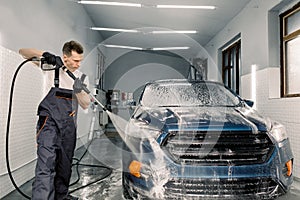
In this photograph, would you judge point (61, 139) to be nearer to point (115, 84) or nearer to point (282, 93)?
point (282, 93)

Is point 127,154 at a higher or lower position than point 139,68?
lower

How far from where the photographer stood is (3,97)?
2.35 metres

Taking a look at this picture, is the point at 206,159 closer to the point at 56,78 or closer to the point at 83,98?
the point at 83,98

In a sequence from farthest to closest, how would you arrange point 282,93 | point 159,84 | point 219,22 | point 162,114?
1. point 219,22
2. point 282,93
3. point 159,84
4. point 162,114

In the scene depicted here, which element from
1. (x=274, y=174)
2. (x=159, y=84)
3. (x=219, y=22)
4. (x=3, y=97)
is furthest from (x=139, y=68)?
(x=274, y=174)

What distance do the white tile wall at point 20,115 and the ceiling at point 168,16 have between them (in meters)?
3.25

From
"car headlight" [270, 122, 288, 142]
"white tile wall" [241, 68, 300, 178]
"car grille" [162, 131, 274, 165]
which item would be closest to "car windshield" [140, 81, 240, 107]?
"car headlight" [270, 122, 288, 142]

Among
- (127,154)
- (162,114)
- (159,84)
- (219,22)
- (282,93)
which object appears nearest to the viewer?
(127,154)

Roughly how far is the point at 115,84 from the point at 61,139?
853 centimetres

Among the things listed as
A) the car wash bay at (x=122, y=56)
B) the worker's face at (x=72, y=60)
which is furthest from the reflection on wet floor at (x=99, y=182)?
the worker's face at (x=72, y=60)

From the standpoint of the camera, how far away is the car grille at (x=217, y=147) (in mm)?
1717

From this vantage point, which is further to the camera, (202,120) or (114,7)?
(114,7)

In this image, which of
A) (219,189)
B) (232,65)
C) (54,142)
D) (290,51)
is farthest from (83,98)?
(232,65)

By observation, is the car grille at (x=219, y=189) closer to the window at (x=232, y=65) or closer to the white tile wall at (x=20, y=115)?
the white tile wall at (x=20, y=115)
